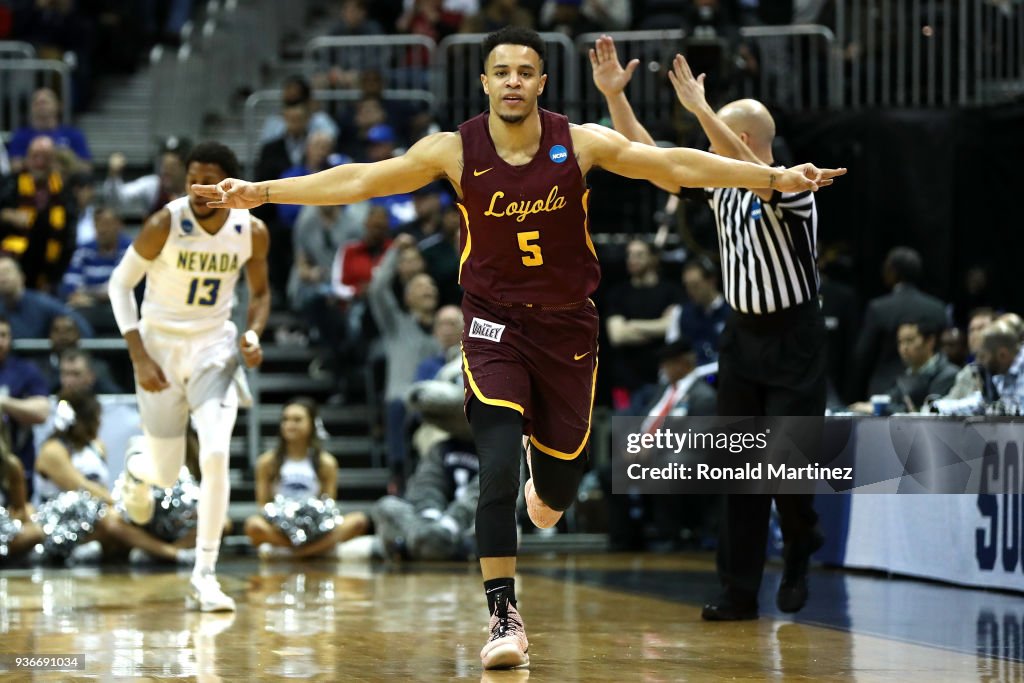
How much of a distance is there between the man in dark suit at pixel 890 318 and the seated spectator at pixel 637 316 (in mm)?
1870

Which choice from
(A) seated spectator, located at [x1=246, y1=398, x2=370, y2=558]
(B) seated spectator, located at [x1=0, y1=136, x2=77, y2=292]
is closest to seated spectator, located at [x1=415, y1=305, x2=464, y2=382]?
(A) seated spectator, located at [x1=246, y1=398, x2=370, y2=558]

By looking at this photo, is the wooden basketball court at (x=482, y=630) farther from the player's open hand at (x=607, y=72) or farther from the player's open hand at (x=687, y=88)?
the player's open hand at (x=607, y=72)

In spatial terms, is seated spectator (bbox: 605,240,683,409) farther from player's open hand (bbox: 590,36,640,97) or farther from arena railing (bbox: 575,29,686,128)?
player's open hand (bbox: 590,36,640,97)

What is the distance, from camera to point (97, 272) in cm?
1527

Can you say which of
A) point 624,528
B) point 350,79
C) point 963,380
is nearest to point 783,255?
point 963,380

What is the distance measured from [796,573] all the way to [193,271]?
3.66m

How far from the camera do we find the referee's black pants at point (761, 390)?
7879 millimetres

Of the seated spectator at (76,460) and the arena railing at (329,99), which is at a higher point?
the arena railing at (329,99)

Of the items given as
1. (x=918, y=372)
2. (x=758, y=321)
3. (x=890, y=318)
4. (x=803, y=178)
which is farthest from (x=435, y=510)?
(x=803, y=178)

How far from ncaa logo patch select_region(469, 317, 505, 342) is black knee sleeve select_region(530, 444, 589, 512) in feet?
1.79

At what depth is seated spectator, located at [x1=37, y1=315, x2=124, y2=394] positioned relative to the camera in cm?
1309

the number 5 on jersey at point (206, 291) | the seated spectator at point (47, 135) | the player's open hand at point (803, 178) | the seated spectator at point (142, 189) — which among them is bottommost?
the number 5 on jersey at point (206, 291)

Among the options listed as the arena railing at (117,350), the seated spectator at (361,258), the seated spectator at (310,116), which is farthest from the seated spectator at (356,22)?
the arena railing at (117,350)

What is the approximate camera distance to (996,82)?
15.1 meters
